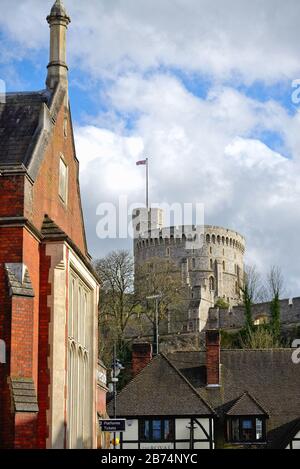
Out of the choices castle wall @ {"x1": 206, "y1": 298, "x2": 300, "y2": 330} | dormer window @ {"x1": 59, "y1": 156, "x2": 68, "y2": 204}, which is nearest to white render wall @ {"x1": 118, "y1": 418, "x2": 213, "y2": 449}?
dormer window @ {"x1": 59, "y1": 156, "x2": 68, "y2": 204}

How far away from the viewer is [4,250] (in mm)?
14883

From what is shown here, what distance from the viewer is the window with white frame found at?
1738 centimetres

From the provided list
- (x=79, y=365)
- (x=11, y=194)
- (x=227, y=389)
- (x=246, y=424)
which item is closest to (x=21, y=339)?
(x=11, y=194)

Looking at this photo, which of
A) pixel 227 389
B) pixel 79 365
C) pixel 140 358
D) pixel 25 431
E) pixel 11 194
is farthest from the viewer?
pixel 140 358

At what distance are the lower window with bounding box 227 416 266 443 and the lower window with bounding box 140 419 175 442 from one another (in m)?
2.84

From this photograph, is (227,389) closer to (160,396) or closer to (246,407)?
(246,407)

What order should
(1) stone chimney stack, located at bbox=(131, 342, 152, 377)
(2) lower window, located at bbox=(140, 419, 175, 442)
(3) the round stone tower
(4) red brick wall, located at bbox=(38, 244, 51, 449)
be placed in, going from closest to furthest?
1. (4) red brick wall, located at bbox=(38, 244, 51, 449)
2. (2) lower window, located at bbox=(140, 419, 175, 442)
3. (1) stone chimney stack, located at bbox=(131, 342, 152, 377)
4. (3) the round stone tower

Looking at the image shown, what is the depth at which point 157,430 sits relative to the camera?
3962cm

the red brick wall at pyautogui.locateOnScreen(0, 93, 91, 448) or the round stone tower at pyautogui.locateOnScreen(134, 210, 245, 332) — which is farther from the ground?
the round stone tower at pyautogui.locateOnScreen(134, 210, 245, 332)

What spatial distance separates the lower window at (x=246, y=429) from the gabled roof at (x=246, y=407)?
33 centimetres

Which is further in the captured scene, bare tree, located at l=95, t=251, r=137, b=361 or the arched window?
the arched window

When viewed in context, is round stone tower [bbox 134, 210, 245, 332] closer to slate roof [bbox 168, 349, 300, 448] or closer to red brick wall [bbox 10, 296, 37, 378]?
slate roof [bbox 168, 349, 300, 448]

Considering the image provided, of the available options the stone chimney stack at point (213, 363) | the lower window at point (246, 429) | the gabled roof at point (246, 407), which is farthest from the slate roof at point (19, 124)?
the stone chimney stack at point (213, 363)

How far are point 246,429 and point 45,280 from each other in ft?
87.3
